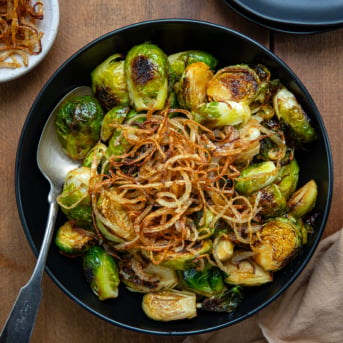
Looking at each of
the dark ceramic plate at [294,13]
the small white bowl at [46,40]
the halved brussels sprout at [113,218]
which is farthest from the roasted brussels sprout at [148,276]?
the dark ceramic plate at [294,13]

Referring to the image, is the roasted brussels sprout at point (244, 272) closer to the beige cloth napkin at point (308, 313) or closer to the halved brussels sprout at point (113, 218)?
the beige cloth napkin at point (308, 313)

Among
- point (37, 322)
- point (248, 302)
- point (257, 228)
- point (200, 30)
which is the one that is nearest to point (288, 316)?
point (248, 302)

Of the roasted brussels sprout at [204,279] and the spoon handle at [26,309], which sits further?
the roasted brussels sprout at [204,279]

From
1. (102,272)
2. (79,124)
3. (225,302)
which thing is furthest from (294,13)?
(102,272)

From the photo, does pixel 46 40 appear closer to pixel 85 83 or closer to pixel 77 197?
pixel 85 83

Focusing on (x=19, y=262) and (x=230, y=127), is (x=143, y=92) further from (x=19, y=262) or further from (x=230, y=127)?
(x=19, y=262)

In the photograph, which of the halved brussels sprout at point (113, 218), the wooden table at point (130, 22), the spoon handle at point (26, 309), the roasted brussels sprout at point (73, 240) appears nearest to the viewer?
the spoon handle at point (26, 309)

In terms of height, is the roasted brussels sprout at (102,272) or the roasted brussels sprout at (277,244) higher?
the roasted brussels sprout at (277,244)
